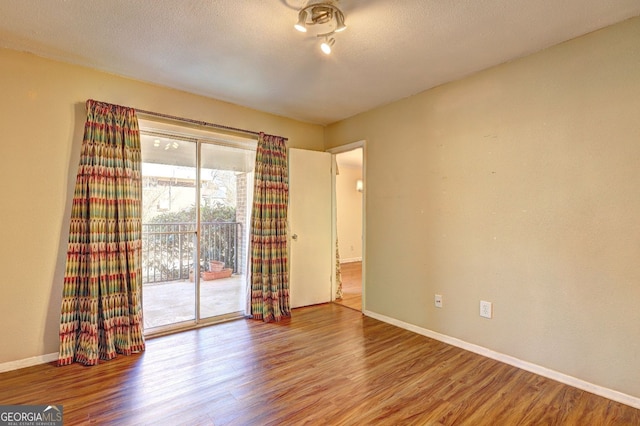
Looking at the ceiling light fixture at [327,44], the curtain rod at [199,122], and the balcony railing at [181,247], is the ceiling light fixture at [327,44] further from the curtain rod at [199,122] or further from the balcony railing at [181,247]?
the balcony railing at [181,247]

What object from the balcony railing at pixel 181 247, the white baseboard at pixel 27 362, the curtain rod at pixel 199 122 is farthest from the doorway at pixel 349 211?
the white baseboard at pixel 27 362

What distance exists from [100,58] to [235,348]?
2.70 meters

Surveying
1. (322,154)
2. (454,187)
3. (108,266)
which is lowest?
(108,266)

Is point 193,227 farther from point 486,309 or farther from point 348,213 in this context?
point 348,213

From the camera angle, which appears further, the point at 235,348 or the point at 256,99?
the point at 256,99

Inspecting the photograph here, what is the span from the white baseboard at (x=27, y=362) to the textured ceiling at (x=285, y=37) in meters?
2.41

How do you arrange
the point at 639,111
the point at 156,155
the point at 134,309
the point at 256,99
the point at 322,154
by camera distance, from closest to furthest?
the point at 639,111, the point at 134,309, the point at 156,155, the point at 256,99, the point at 322,154

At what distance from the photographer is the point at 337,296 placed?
4.40 m

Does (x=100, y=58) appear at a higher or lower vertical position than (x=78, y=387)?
higher

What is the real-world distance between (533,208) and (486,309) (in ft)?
3.08

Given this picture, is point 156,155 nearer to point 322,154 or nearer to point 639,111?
point 322,154

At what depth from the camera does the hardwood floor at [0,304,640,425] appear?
1.83 metres

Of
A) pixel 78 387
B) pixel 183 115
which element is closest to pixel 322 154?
pixel 183 115

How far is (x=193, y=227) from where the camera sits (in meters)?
3.32
